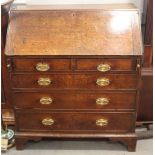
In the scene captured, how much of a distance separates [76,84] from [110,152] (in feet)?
2.22

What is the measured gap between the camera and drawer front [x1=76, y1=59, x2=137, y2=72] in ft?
6.25

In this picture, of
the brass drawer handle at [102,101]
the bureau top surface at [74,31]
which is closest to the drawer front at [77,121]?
the brass drawer handle at [102,101]

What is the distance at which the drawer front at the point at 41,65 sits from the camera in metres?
1.93

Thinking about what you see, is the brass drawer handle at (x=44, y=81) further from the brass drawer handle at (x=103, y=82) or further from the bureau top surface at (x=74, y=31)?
the brass drawer handle at (x=103, y=82)

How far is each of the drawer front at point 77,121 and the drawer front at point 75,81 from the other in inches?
9.5

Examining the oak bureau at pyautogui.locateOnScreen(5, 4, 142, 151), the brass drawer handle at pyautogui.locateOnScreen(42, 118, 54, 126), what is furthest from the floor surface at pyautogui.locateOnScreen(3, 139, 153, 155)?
the brass drawer handle at pyautogui.locateOnScreen(42, 118, 54, 126)

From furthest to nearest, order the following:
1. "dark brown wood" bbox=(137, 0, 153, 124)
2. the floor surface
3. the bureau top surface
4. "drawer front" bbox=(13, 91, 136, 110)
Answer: the floor surface
"dark brown wood" bbox=(137, 0, 153, 124)
"drawer front" bbox=(13, 91, 136, 110)
the bureau top surface

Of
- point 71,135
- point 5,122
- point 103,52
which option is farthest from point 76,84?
point 5,122

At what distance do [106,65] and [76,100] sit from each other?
1.21ft

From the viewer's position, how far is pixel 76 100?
208cm

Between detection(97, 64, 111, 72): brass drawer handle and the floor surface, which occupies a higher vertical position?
detection(97, 64, 111, 72): brass drawer handle

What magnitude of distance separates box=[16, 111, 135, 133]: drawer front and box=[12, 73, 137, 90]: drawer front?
24cm

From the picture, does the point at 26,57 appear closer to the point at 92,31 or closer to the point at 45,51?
the point at 45,51

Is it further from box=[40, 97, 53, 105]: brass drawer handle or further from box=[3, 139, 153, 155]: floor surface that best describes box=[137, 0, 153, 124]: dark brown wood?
box=[40, 97, 53, 105]: brass drawer handle
